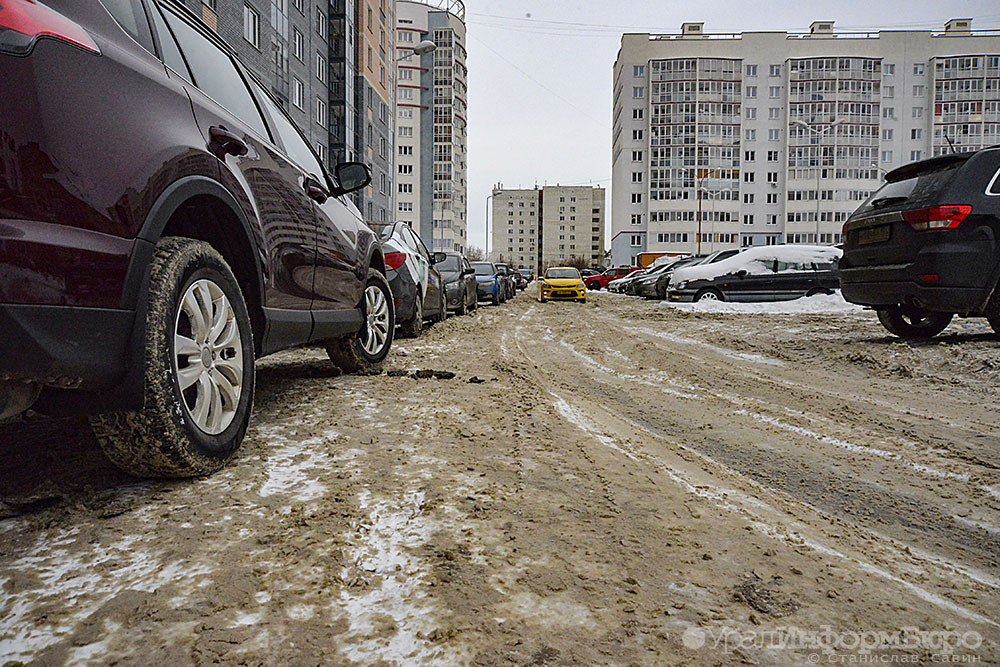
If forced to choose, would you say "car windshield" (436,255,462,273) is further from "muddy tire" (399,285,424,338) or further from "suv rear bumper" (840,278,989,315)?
"suv rear bumper" (840,278,989,315)

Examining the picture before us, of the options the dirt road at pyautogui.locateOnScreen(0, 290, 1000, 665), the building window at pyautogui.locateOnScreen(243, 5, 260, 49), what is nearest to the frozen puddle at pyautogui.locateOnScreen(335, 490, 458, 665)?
the dirt road at pyautogui.locateOnScreen(0, 290, 1000, 665)

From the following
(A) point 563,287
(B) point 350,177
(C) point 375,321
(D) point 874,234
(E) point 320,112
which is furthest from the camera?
(E) point 320,112

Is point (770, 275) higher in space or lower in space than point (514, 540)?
higher

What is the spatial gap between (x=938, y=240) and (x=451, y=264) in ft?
30.6

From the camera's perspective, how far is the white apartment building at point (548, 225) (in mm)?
161500

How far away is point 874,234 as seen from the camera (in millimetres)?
6906

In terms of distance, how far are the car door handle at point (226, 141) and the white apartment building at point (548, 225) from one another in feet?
496

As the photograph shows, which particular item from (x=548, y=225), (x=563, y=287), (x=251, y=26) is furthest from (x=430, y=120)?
(x=548, y=225)

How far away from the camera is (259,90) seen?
153 inches

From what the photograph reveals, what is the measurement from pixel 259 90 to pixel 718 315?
35.0ft

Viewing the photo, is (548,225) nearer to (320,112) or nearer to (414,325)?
(320,112)

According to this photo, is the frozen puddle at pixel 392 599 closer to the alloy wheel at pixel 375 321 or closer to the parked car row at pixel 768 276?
the alloy wheel at pixel 375 321

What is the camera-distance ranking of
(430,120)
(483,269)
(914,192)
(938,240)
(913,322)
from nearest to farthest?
1. (938,240)
2. (914,192)
3. (913,322)
4. (483,269)
5. (430,120)

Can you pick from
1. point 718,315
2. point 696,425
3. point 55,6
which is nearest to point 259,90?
point 55,6
